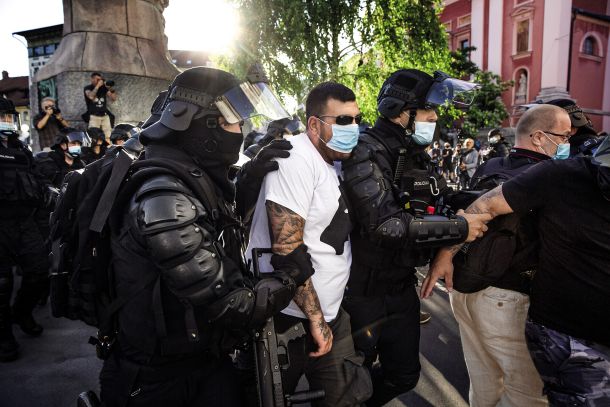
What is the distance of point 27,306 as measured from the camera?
162 inches

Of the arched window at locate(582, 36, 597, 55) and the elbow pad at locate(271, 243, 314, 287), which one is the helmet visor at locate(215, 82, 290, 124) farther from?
the arched window at locate(582, 36, 597, 55)

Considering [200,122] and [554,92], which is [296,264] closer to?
[200,122]

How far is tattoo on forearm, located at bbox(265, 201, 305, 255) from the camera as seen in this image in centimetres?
189

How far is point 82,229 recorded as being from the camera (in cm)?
168

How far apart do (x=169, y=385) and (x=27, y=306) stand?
11.0 feet

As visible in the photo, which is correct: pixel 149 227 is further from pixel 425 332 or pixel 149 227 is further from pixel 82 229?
pixel 425 332

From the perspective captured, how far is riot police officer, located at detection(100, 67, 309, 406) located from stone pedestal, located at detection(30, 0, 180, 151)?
6.14 m

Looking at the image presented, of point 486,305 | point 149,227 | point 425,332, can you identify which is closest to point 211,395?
point 149,227

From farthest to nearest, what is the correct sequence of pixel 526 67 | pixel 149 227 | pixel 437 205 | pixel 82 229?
1. pixel 526 67
2. pixel 437 205
3. pixel 82 229
4. pixel 149 227

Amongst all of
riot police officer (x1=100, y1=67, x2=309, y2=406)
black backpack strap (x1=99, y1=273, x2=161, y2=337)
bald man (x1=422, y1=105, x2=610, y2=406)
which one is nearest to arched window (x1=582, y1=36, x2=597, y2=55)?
bald man (x1=422, y1=105, x2=610, y2=406)

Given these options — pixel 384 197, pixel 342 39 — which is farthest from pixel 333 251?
pixel 342 39

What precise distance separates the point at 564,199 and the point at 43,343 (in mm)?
4616

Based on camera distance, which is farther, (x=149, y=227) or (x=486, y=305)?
(x=486, y=305)

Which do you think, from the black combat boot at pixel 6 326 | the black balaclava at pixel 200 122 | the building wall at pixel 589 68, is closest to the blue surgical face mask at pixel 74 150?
the black combat boot at pixel 6 326
